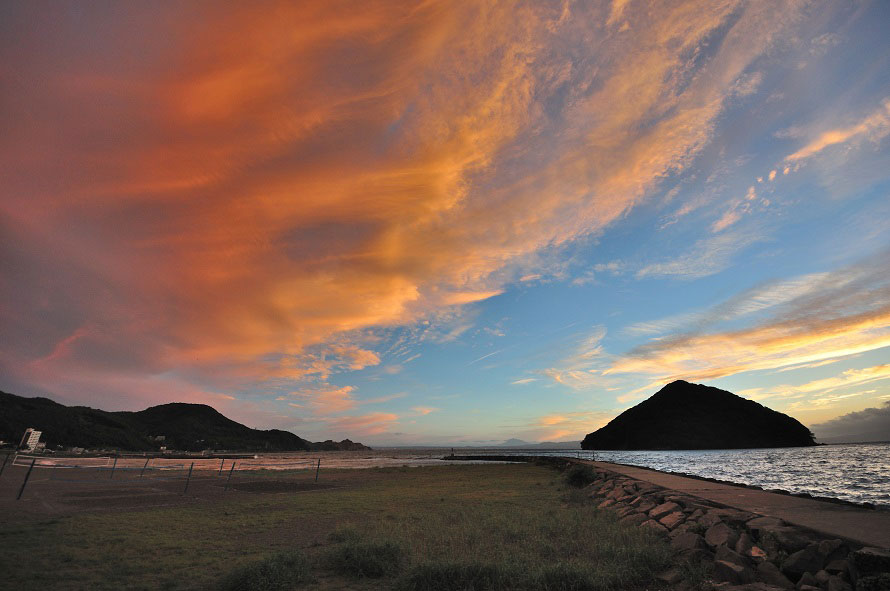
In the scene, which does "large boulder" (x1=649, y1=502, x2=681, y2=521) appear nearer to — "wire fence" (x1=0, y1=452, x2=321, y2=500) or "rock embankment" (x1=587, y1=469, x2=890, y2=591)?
"rock embankment" (x1=587, y1=469, x2=890, y2=591)

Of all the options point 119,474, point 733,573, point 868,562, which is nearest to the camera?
point 868,562

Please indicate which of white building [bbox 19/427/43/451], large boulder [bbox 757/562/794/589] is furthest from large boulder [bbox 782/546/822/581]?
white building [bbox 19/427/43/451]

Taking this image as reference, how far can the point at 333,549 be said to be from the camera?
433 inches

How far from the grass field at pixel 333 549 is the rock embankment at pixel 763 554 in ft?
2.48

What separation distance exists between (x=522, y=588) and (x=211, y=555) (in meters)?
8.43

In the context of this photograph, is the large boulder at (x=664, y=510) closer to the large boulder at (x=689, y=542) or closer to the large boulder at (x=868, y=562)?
the large boulder at (x=689, y=542)

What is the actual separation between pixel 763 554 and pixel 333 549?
9.60 metres

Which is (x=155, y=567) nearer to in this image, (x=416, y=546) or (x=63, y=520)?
(x=416, y=546)

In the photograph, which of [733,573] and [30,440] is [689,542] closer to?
[733,573]

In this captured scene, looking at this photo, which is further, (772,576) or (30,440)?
(30,440)

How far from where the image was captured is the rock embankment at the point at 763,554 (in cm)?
599

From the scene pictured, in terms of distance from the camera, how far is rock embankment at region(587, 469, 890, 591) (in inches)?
236

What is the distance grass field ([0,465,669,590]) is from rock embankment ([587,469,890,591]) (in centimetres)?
76

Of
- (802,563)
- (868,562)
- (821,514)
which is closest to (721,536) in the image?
(802,563)
